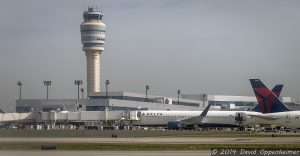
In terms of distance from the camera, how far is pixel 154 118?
149250 mm

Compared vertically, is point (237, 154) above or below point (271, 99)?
below

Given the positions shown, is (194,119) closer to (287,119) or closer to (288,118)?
(287,119)

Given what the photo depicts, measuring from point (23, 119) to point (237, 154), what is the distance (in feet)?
476

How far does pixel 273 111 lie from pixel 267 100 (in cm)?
247

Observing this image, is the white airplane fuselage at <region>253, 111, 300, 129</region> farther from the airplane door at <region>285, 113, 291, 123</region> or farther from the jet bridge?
the jet bridge

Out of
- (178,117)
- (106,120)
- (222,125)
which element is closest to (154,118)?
(178,117)

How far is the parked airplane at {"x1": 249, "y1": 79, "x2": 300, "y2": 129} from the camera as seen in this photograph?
97.5m

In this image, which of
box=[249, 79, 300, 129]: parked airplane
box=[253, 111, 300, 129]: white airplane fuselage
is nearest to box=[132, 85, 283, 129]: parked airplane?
box=[249, 79, 300, 129]: parked airplane

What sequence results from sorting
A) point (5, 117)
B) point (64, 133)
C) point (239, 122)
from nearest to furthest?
point (64, 133) → point (239, 122) → point (5, 117)

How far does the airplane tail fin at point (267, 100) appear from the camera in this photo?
102 m

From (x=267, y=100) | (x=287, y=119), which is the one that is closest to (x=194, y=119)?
Answer: (x=267, y=100)

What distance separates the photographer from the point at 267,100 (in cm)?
10456

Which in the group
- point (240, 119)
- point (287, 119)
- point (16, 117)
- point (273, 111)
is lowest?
point (287, 119)

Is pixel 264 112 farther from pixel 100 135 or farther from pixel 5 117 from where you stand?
pixel 5 117
